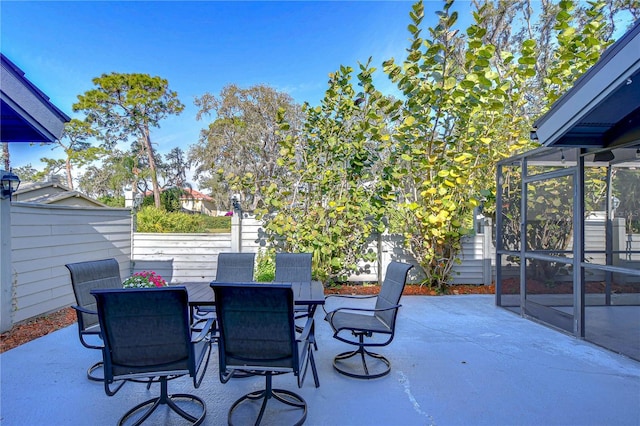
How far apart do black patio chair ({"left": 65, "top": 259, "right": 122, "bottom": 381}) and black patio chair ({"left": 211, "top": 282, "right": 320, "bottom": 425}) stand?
1267 mm

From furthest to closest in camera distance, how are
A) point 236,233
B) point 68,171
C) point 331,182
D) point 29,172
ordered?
point 29,172
point 68,171
point 236,233
point 331,182

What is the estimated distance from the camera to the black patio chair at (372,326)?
284 centimetres

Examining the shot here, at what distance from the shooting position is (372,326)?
296 centimetres

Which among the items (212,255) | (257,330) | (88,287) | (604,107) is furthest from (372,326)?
(212,255)

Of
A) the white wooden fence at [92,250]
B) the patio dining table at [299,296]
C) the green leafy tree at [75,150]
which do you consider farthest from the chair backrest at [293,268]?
the green leafy tree at [75,150]

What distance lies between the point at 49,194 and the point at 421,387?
33.9ft

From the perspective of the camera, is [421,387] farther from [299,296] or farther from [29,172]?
[29,172]

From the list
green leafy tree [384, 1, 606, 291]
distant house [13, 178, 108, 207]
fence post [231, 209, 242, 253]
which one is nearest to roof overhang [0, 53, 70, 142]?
fence post [231, 209, 242, 253]

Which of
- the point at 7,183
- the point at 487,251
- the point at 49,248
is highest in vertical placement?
the point at 7,183

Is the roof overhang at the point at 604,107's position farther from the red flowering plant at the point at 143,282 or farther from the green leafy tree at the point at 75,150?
the green leafy tree at the point at 75,150

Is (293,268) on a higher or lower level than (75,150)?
lower

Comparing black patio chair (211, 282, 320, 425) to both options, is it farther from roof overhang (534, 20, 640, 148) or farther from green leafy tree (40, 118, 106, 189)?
green leafy tree (40, 118, 106, 189)

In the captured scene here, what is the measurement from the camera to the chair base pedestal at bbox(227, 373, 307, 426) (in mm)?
2175

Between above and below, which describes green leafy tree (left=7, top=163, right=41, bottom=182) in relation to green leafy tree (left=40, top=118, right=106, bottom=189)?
below
